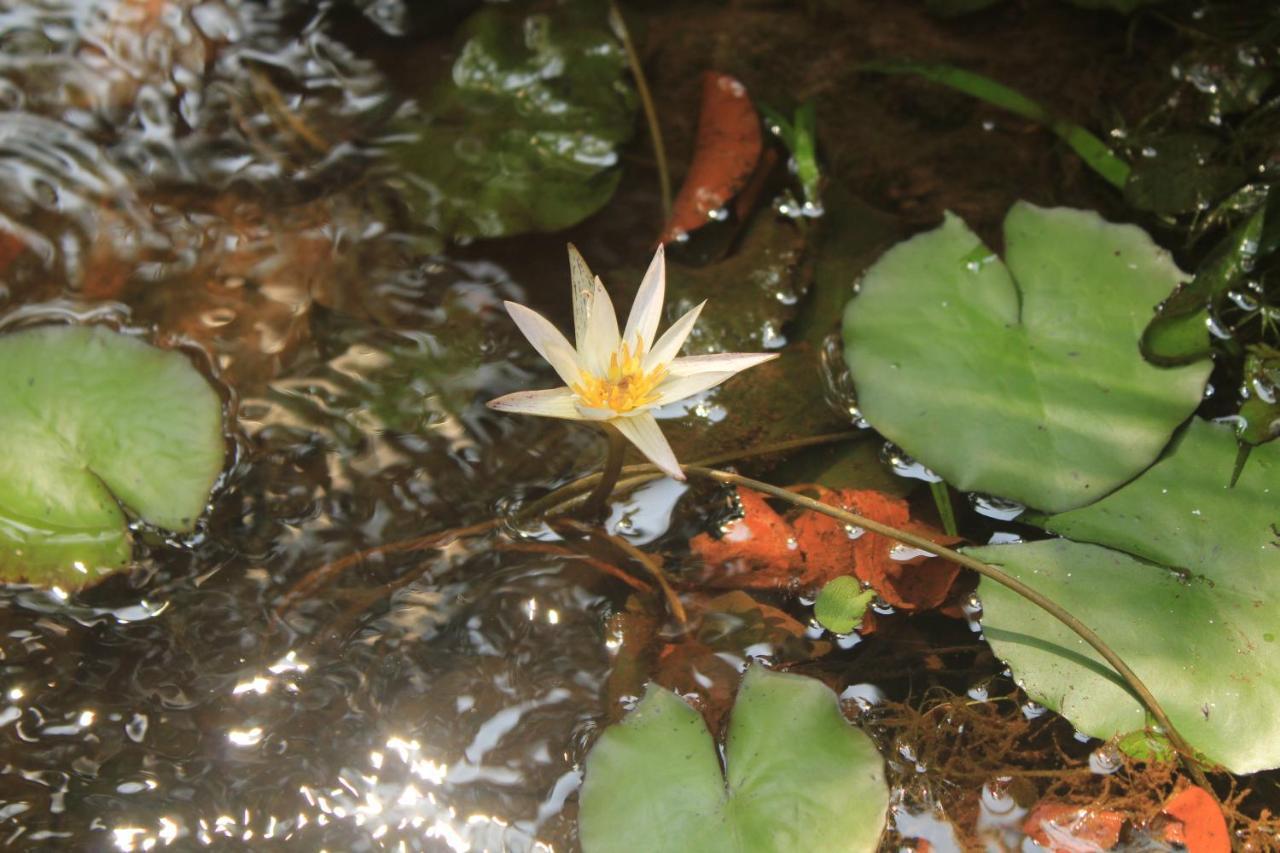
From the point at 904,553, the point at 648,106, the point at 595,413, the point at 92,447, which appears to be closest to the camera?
the point at 595,413

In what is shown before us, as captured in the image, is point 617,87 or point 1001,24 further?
point 1001,24

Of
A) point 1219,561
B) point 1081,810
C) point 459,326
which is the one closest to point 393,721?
point 459,326

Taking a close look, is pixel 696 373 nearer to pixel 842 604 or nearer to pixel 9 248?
pixel 842 604

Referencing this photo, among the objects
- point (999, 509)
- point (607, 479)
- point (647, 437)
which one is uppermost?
point (647, 437)

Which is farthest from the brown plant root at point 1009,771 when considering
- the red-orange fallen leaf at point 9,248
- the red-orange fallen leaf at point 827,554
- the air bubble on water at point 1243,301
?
the red-orange fallen leaf at point 9,248

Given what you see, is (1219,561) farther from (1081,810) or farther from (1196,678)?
(1081,810)

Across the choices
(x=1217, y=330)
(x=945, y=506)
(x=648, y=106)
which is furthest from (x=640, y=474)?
(x=1217, y=330)

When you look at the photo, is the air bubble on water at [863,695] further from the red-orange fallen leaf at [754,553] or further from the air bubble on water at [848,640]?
the red-orange fallen leaf at [754,553]
